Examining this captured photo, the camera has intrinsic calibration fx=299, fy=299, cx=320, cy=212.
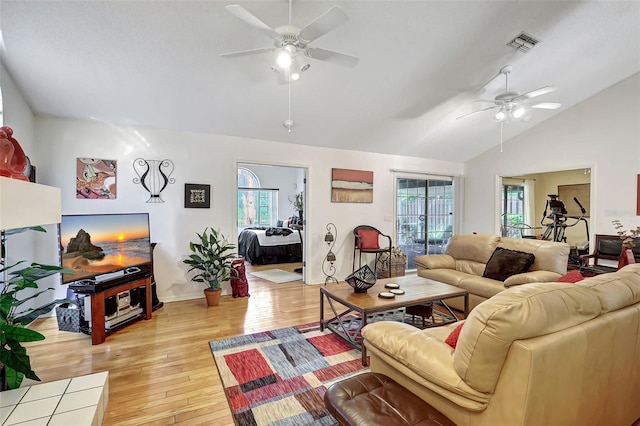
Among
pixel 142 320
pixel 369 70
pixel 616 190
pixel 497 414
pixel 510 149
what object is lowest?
pixel 142 320

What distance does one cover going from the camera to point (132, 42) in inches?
103

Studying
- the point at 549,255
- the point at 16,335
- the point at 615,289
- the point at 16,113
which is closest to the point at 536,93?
the point at 549,255

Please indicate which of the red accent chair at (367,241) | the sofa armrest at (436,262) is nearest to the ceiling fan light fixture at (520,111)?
the sofa armrest at (436,262)

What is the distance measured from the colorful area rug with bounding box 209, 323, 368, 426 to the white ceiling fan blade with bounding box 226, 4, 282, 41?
8.15 ft

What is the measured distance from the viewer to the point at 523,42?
318cm

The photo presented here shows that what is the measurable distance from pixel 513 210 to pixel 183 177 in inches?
277

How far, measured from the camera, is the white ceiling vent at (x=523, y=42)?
310 centimetres

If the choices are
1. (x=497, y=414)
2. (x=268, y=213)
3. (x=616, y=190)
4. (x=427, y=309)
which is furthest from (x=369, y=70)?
(x=268, y=213)

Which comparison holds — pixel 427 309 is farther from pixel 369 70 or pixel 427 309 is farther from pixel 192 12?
pixel 192 12

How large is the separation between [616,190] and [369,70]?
4.20 meters

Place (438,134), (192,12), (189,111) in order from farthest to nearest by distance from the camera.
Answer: (438,134) → (189,111) → (192,12)

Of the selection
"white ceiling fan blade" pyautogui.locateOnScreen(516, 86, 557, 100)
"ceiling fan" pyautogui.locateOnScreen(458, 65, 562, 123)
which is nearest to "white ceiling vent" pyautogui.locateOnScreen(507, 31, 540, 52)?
"ceiling fan" pyautogui.locateOnScreen(458, 65, 562, 123)

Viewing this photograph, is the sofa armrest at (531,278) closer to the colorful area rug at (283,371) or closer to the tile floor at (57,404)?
the colorful area rug at (283,371)

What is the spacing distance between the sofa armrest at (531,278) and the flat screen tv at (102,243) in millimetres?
4155
